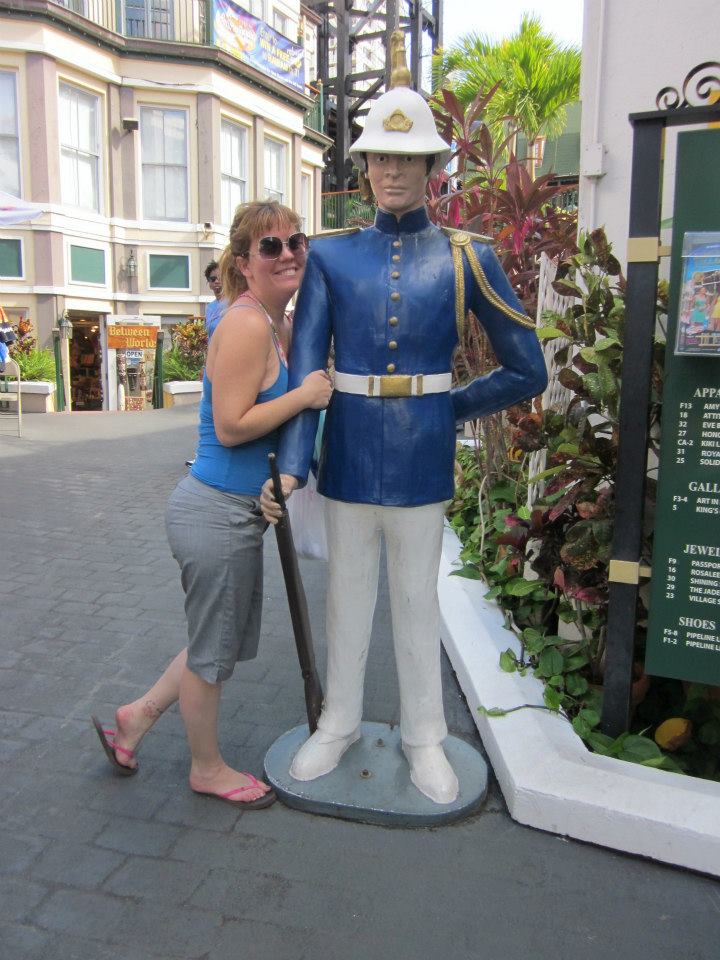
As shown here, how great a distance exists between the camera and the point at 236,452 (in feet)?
8.26

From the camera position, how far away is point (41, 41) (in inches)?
552

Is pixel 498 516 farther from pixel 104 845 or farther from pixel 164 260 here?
pixel 164 260

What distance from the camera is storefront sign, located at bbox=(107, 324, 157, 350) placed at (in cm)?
1518

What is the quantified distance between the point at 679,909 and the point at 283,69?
19332 millimetres

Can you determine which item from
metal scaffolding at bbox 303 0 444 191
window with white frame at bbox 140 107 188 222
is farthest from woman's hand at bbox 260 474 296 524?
metal scaffolding at bbox 303 0 444 191

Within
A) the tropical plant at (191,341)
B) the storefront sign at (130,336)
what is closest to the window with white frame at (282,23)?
the tropical plant at (191,341)

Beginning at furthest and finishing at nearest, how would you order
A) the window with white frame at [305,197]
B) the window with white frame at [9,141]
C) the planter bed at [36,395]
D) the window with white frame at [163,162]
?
the window with white frame at [305,197] < the window with white frame at [163,162] < the window with white frame at [9,141] < the planter bed at [36,395]

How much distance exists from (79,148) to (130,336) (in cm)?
362

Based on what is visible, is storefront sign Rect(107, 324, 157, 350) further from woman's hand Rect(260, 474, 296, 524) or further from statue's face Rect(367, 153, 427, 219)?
woman's hand Rect(260, 474, 296, 524)

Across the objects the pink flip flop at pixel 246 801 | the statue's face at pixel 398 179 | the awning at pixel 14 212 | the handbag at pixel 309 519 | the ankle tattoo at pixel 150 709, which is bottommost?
the pink flip flop at pixel 246 801

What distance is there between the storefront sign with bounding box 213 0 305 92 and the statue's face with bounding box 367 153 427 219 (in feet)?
52.6

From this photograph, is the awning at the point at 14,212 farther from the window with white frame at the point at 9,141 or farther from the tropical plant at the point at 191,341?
the tropical plant at the point at 191,341

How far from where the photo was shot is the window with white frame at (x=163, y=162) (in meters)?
16.3

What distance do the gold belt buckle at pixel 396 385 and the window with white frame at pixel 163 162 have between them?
606 inches
